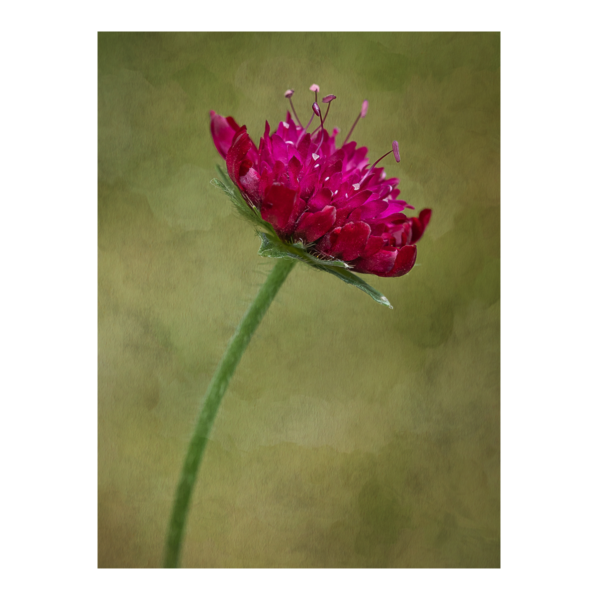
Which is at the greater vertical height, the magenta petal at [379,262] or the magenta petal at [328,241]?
the magenta petal at [328,241]

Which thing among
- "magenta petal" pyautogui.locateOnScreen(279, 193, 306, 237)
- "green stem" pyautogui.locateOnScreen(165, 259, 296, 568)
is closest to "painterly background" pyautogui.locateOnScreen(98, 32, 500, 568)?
"green stem" pyautogui.locateOnScreen(165, 259, 296, 568)

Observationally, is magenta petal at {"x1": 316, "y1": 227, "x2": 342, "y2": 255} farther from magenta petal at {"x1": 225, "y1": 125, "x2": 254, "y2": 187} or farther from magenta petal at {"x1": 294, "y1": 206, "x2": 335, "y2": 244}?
magenta petal at {"x1": 225, "y1": 125, "x2": 254, "y2": 187}

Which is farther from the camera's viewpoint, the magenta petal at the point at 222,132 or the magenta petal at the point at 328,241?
the magenta petal at the point at 222,132

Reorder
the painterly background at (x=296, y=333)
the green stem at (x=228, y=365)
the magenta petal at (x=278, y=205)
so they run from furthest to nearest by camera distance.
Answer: the painterly background at (x=296, y=333), the green stem at (x=228, y=365), the magenta petal at (x=278, y=205)

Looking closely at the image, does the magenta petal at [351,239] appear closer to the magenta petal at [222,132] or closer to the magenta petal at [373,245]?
the magenta petal at [373,245]

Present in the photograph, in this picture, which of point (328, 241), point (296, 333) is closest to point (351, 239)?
point (328, 241)

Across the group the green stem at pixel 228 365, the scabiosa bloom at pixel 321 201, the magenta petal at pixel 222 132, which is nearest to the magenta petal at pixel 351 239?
the scabiosa bloom at pixel 321 201
